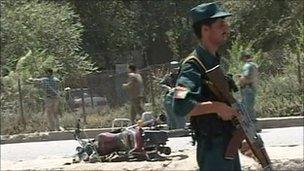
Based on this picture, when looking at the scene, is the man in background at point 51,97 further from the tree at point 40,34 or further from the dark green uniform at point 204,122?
the dark green uniform at point 204,122

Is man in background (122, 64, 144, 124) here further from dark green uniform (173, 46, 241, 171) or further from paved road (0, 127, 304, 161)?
dark green uniform (173, 46, 241, 171)

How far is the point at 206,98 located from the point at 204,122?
145mm

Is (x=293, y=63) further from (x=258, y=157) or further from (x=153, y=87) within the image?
(x=258, y=157)

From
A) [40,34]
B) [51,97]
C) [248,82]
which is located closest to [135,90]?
[51,97]

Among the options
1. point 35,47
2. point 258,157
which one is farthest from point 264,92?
point 258,157

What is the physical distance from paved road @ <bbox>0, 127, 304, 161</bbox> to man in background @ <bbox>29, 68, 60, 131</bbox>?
3.03ft

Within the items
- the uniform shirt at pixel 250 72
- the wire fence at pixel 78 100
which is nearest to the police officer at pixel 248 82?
the uniform shirt at pixel 250 72

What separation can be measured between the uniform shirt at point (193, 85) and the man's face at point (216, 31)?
0.28ft

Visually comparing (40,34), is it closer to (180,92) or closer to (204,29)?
(204,29)

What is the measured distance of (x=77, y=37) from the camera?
29250mm

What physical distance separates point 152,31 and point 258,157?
37.0 meters

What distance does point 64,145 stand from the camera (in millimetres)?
15039

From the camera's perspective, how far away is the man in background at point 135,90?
51.0 ft

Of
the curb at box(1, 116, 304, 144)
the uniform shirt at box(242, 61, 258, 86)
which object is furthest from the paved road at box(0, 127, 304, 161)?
the uniform shirt at box(242, 61, 258, 86)
